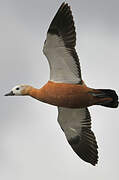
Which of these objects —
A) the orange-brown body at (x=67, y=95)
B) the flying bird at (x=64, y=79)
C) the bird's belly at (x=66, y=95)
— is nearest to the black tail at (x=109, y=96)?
the flying bird at (x=64, y=79)

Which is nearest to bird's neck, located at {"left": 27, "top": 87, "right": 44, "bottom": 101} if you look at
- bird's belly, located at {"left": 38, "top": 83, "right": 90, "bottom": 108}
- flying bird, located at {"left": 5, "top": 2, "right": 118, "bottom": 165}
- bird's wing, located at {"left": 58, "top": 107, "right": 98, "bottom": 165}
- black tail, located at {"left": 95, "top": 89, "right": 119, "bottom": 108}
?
flying bird, located at {"left": 5, "top": 2, "right": 118, "bottom": 165}

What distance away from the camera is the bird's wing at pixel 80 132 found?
23.5 m

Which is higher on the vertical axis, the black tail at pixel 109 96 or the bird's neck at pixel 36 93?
the bird's neck at pixel 36 93

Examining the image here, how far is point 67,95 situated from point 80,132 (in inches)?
148

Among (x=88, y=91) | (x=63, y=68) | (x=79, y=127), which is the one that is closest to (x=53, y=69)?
(x=63, y=68)

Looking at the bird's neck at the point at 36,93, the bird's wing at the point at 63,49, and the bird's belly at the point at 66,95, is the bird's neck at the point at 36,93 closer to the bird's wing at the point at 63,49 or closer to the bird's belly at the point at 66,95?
the bird's belly at the point at 66,95

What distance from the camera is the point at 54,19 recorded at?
20625mm

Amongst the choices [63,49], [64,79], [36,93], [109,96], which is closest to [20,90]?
[36,93]

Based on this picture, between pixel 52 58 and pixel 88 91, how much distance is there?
191 cm

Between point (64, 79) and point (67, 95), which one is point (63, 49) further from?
point (67, 95)

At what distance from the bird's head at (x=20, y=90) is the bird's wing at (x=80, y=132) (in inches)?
95.7

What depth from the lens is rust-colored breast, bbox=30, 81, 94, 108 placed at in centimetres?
2083

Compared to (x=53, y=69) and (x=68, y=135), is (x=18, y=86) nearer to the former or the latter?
(x=53, y=69)

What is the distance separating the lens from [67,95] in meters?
20.8
